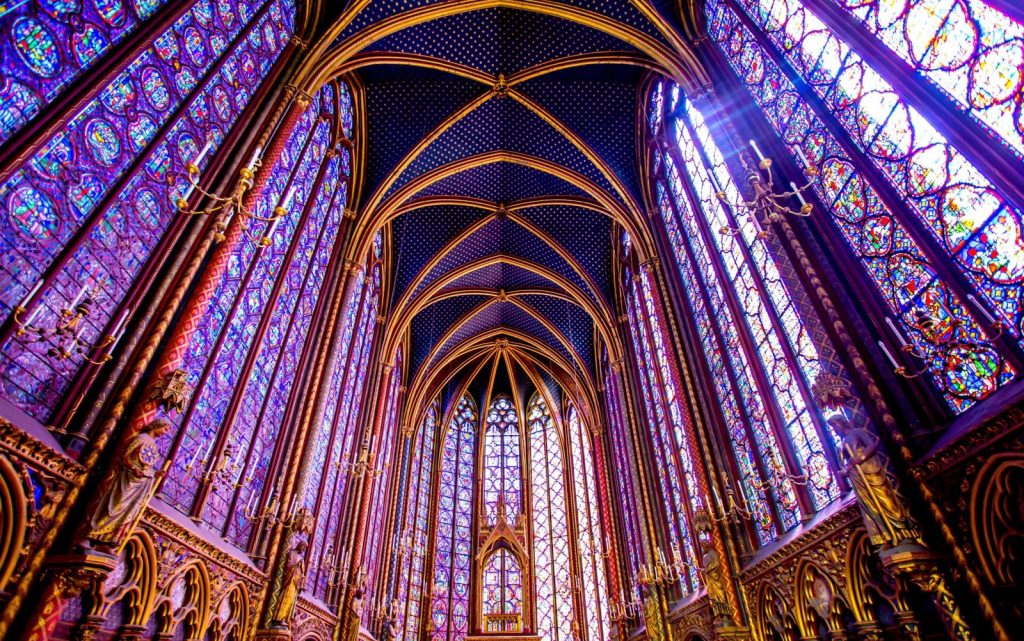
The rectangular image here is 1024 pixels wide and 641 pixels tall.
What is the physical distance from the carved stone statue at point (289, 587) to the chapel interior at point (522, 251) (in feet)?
0.30

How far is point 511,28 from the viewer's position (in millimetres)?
12750

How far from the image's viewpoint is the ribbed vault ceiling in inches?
448

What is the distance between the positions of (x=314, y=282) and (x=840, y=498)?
10.5m

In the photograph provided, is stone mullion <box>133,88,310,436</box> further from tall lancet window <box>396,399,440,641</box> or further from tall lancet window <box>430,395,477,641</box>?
tall lancet window <box>430,395,477,641</box>

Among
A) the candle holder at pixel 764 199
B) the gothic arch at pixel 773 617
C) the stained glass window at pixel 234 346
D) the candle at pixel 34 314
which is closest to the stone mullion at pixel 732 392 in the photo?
the gothic arch at pixel 773 617

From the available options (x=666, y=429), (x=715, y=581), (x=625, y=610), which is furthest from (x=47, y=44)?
(x=625, y=610)

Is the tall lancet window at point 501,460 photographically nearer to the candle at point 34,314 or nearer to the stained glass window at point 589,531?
the stained glass window at point 589,531

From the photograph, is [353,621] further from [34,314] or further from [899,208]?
[899,208]

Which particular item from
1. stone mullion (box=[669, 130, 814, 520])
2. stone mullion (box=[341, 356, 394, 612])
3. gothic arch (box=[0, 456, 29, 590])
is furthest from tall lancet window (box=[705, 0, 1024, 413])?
stone mullion (box=[341, 356, 394, 612])

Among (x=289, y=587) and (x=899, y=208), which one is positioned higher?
(x=899, y=208)

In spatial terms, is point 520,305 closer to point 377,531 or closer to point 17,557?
point 377,531

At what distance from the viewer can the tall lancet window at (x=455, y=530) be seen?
19.0 m

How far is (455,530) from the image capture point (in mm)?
21125

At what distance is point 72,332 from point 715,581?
9650 millimetres
